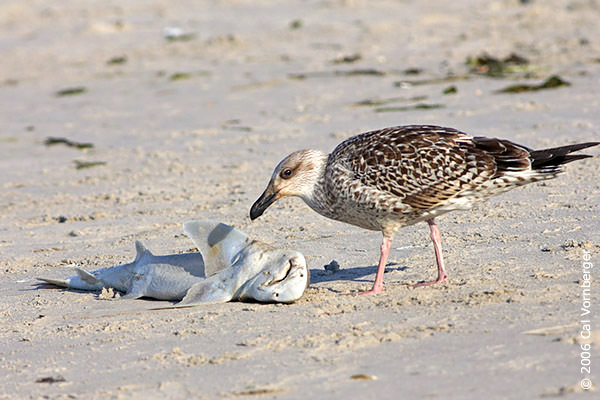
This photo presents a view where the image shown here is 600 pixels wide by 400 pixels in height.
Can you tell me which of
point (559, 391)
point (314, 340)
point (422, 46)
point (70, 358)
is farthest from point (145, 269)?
point (422, 46)

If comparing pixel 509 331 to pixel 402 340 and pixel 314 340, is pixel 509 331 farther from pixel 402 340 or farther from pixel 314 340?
pixel 314 340

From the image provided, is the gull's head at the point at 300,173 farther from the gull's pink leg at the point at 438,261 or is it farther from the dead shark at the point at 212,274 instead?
the gull's pink leg at the point at 438,261

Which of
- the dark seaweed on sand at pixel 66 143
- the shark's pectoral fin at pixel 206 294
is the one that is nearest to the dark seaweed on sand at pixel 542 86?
the dark seaweed on sand at pixel 66 143

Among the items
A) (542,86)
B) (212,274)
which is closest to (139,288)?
(212,274)

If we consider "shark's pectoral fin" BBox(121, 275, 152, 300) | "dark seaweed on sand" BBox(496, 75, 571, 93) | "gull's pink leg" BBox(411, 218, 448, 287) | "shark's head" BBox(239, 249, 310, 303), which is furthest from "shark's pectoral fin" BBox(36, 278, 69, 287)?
"dark seaweed on sand" BBox(496, 75, 571, 93)

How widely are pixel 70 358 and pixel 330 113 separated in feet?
23.9

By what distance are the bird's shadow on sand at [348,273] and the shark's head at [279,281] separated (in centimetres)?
56

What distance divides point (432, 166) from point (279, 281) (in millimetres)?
1267

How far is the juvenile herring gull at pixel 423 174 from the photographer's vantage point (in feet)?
18.7

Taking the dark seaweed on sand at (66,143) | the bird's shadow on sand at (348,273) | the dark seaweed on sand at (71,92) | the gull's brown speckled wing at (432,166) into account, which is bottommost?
the dark seaweed on sand at (66,143)

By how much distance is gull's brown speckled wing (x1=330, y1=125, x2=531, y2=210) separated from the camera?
18.7 feet

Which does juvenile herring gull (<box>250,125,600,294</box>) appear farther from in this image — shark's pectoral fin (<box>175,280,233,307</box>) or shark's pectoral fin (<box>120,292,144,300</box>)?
shark's pectoral fin (<box>120,292,144,300</box>)

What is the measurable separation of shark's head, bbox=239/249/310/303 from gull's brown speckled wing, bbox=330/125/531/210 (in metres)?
0.70

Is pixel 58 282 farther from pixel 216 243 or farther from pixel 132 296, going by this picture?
pixel 216 243
